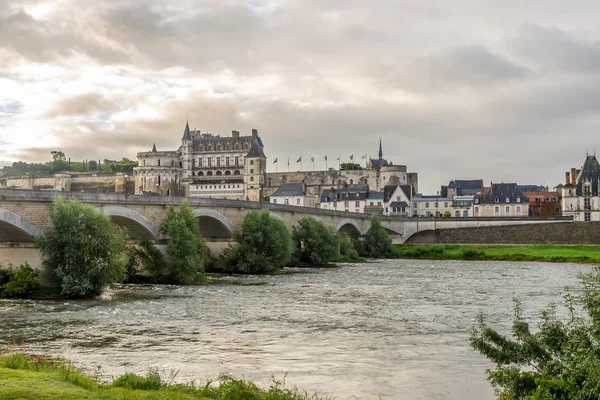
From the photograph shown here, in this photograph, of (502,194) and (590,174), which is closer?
(590,174)

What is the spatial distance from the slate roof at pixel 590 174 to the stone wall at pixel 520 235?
14.1m

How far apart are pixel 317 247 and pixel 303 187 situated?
51.8 m

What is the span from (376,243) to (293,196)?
36.7 meters

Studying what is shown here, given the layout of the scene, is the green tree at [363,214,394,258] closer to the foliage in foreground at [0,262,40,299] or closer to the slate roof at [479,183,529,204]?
the slate roof at [479,183,529,204]

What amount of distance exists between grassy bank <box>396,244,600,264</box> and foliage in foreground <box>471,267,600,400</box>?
162 ft

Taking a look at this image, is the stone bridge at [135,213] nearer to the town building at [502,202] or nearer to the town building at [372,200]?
the town building at [372,200]

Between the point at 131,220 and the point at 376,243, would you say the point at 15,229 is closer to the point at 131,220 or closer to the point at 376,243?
the point at 131,220

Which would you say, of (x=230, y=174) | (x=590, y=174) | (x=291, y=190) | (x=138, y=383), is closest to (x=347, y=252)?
(x=590, y=174)

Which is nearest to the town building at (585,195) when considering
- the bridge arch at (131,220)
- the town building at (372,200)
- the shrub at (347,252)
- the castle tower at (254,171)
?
the town building at (372,200)

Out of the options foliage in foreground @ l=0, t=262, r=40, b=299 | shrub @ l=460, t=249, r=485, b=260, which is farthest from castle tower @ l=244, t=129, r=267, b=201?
foliage in foreground @ l=0, t=262, r=40, b=299

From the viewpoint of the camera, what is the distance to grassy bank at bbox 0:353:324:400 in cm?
942

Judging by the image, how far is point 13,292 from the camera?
26.2 meters

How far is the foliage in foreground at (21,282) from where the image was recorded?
26.1 metres

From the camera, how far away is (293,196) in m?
102
